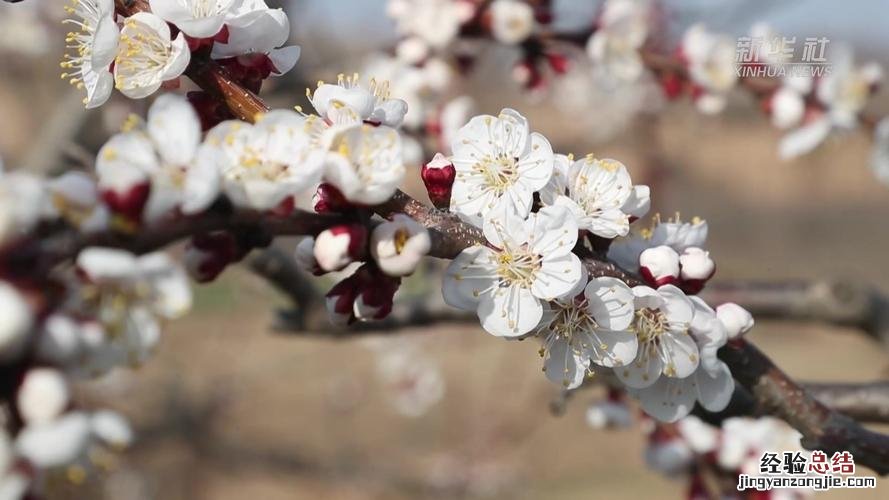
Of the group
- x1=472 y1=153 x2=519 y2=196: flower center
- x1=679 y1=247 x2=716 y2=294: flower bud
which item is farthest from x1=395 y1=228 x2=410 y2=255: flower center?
x1=679 y1=247 x2=716 y2=294: flower bud

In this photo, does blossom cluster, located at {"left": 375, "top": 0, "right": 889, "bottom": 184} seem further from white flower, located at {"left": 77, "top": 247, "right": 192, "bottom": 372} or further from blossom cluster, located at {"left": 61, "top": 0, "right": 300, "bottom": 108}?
white flower, located at {"left": 77, "top": 247, "right": 192, "bottom": 372}

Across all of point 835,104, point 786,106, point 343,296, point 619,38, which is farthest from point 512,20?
point 343,296

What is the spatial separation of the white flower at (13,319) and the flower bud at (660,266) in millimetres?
753

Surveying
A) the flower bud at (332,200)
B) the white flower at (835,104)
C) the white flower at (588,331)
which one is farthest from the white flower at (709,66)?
the flower bud at (332,200)

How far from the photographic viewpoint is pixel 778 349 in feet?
28.1

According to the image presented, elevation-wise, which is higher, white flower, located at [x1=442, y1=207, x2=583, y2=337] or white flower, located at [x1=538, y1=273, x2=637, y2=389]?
white flower, located at [x1=442, y1=207, x2=583, y2=337]

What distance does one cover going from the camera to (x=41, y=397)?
67 centimetres

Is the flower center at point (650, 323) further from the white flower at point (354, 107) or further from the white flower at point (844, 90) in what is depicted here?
the white flower at point (844, 90)

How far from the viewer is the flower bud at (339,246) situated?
2.84ft

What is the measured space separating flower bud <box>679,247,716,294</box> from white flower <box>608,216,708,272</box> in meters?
0.04

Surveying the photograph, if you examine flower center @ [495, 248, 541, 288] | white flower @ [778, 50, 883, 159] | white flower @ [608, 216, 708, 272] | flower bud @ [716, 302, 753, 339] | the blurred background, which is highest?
flower center @ [495, 248, 541, 288]

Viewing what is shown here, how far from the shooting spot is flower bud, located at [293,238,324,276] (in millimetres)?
958

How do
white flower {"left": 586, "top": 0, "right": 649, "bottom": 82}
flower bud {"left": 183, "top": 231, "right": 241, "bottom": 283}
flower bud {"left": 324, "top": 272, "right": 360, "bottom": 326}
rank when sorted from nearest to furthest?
flower bud {"left": 183, "top": 231, "right": 241, "bottom": 283}, flower bud {"left": 324, "top": 272, "right": 360, "bottom": 326}, white flower {"left": 586, "top": 0, "right": 649, "bottom": 82}

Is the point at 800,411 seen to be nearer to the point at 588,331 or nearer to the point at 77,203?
the point at 588,331
